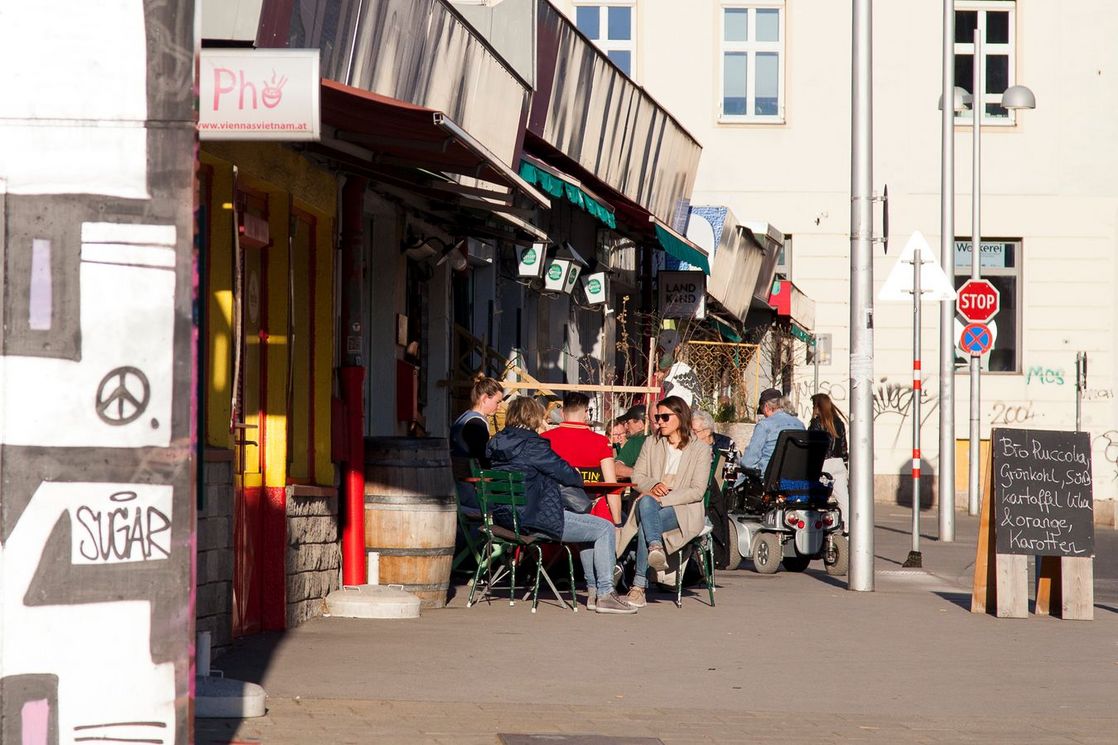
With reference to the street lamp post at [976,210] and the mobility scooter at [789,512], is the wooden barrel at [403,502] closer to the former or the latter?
the mobility scooter at [789,512]

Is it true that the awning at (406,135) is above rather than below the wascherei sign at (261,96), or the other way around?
above

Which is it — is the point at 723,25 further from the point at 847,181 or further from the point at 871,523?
the point at 871,523

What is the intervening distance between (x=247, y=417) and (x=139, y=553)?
204 inches

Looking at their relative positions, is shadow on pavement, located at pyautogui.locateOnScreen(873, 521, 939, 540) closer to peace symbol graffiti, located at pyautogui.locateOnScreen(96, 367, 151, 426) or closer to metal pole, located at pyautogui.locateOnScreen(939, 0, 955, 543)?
metal pole, located at pyautogui.locateOnScreen(939, 0, 955, 543)

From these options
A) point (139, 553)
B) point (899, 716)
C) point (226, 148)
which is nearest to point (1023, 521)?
point (899, 716)

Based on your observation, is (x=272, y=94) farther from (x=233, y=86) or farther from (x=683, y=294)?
(x=683, y=294)

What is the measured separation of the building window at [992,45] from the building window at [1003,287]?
7.40 feet

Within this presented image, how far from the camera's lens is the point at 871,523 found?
1427 cm

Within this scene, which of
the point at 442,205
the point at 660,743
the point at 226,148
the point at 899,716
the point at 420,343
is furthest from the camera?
the point at 420,343

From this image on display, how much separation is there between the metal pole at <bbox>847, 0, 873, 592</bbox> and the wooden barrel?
402cm

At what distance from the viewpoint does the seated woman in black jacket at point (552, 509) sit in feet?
A: 38.4

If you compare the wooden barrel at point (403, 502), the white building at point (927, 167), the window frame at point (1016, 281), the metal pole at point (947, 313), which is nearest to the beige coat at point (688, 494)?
the wooden barrel at point (403, 502)

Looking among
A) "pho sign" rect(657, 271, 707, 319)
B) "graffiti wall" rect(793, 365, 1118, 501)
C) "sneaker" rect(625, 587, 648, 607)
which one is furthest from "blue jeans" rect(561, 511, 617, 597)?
"graffiti wall" rect(793, 365, 1118, 501)

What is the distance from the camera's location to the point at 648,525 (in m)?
12.2
